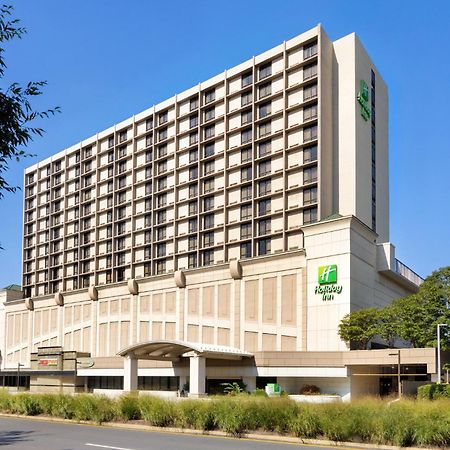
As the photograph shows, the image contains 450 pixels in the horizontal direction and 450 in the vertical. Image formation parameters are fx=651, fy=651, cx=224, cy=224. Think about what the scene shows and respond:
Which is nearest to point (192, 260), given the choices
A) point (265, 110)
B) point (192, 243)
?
point (192, 243)

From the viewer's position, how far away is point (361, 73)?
256 ft

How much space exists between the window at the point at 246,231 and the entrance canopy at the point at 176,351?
1822 cm

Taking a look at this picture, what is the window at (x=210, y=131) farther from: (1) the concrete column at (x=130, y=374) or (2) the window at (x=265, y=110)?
(1) the concrete column at (x=130, y=374)

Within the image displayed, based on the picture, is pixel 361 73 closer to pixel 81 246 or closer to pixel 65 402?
pixel 81 246

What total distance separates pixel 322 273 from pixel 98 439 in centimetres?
4170

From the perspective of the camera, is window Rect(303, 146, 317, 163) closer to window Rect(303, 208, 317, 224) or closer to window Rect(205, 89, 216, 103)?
window Rect(303, 208, 317, 224)

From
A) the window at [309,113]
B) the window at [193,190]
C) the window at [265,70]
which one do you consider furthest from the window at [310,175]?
the window at [193,190]

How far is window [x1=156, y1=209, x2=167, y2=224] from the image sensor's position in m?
89.5

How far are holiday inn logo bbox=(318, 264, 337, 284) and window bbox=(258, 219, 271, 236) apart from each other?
48.5ft

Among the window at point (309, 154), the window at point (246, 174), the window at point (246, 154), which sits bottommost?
the window at point (246, 174)

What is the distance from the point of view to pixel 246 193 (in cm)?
7962

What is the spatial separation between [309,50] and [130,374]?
4103cm

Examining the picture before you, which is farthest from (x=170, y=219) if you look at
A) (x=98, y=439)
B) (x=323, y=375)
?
(x=98, y=439)

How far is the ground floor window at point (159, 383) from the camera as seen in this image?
73.4 m
